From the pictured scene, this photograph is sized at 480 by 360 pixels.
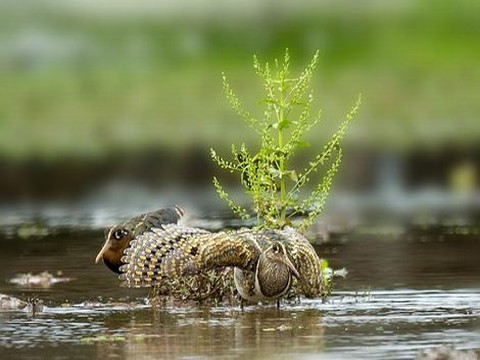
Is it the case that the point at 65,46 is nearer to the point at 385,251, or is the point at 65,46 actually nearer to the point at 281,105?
the point at 385,251

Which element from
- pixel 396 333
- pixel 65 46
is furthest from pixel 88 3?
pixel 396 333

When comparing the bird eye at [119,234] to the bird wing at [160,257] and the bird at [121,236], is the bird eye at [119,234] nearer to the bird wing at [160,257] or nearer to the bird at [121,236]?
the bird at [121,236]

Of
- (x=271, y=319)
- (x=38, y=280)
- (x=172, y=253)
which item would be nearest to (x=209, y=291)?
(x=172, y=253)

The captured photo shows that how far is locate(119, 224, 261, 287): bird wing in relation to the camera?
13.0 metres

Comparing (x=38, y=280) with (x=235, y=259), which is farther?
(x=38, y=280)

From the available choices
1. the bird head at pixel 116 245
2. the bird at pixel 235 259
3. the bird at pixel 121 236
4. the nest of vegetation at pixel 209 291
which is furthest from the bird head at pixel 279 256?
the bird head at pixel 116 245

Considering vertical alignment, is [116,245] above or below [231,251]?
above

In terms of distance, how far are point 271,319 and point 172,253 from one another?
135 cm

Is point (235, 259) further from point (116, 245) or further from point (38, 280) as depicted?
point (38, 280)

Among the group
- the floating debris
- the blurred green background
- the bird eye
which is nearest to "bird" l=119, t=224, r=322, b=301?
the bird eye

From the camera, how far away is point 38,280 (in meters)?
14.9

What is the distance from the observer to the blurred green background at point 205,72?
31469mm

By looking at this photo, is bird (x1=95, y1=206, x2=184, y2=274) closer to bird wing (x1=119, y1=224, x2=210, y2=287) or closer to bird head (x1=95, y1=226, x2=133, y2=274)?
bird head (x1=95, y1=226, x2=133, y2=274)

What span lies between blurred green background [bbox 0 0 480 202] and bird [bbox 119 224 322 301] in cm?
1579
